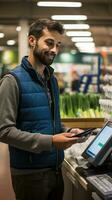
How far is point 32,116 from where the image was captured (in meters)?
2.54

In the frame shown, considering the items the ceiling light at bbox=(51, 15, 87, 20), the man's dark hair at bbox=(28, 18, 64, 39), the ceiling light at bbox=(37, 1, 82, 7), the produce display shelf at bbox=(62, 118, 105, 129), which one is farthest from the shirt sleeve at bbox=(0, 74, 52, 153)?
the ceiling light at bbox=(51, 15, 87, 20)

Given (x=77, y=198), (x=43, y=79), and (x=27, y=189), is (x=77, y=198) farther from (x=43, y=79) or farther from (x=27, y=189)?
(x=43, y=79)

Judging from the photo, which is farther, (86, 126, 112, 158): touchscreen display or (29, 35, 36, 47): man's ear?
(29, 35, 36, 47): man's ear

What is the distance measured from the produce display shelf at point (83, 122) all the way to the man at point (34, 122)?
271cm

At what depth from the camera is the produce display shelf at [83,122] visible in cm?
545

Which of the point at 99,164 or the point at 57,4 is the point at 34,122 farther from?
the point at 57,4

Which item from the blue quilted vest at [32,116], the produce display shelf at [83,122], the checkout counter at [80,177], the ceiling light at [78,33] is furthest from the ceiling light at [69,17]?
the blue quilted vest at [32,116]

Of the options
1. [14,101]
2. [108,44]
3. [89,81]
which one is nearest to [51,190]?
[14,101]

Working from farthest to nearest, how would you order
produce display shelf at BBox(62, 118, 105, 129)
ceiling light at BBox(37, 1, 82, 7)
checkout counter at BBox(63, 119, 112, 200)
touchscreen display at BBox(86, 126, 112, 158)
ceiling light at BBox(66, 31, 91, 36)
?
ceiling light at BBox(66, 31, 91, 36) → ceiling light at BBox(37, 1, 82, 7) → produce display shelf at BBox(62, 118, 105, 129) → touchscreen display at BBox(86, 126, 112, 158) → checkout counter at BBox(63, 119, 112, 200)

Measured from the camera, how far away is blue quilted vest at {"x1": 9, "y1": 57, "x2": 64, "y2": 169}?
2.54m

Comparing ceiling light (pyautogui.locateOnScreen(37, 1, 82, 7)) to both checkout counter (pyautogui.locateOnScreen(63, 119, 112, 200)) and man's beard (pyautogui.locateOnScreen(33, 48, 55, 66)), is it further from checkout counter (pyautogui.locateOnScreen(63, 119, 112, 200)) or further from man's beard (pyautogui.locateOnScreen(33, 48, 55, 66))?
man's beard (pyautogui.locateOnScreen(33, 48, 55, 66))

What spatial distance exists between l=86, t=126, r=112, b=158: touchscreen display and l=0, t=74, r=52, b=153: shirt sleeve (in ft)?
1.00

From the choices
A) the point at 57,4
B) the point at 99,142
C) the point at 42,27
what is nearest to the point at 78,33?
the point at 57,4

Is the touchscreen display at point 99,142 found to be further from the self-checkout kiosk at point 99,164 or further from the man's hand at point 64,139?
the man's hand at point 64,139
